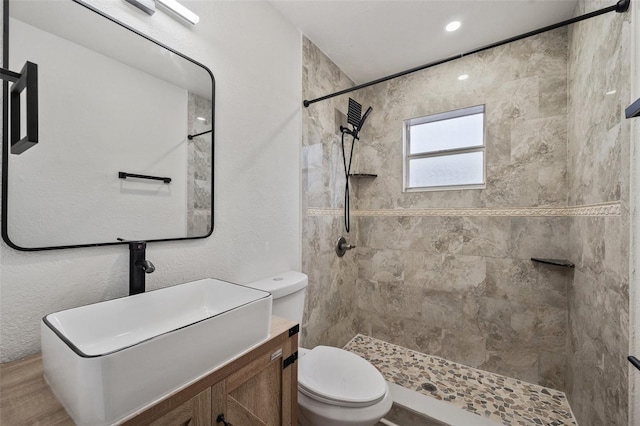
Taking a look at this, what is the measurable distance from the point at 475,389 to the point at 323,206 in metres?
1.75

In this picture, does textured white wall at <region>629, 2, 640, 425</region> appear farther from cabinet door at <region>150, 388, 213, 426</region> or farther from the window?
cabinet door at <region>150, 388, 213, 426</region>

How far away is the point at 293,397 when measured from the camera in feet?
3.51

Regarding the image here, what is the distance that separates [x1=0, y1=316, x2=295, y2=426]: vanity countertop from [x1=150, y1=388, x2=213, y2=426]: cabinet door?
5 centimetres

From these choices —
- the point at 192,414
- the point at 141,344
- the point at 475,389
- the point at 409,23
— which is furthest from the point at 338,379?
the point at 409,23

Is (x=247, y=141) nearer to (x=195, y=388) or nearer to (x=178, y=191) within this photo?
(x=178, y=191)

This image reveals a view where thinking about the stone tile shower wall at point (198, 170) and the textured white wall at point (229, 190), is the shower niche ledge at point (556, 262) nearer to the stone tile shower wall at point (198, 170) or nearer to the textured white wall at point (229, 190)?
the textured white wall at point (229, 190)

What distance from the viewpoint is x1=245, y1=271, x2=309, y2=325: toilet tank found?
4.72 ft

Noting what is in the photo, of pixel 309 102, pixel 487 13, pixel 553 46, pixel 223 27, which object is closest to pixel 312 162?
pixel 309 102

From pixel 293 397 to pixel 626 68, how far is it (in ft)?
6.36

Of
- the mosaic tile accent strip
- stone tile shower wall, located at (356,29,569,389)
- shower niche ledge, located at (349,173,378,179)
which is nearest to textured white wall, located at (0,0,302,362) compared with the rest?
the mosaic tile accent strip

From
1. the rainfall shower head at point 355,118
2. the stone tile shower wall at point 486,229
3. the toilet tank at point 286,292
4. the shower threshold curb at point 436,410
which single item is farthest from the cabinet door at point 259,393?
the rainfall shower head at point 355,118

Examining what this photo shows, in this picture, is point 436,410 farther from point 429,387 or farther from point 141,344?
point 141,344

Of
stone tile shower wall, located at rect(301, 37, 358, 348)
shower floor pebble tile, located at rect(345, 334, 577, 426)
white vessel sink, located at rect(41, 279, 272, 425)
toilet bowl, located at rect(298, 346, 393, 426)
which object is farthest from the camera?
stone tile shower wall, located at rect(301, 37, 358, 348)

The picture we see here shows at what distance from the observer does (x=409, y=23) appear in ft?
5.98
